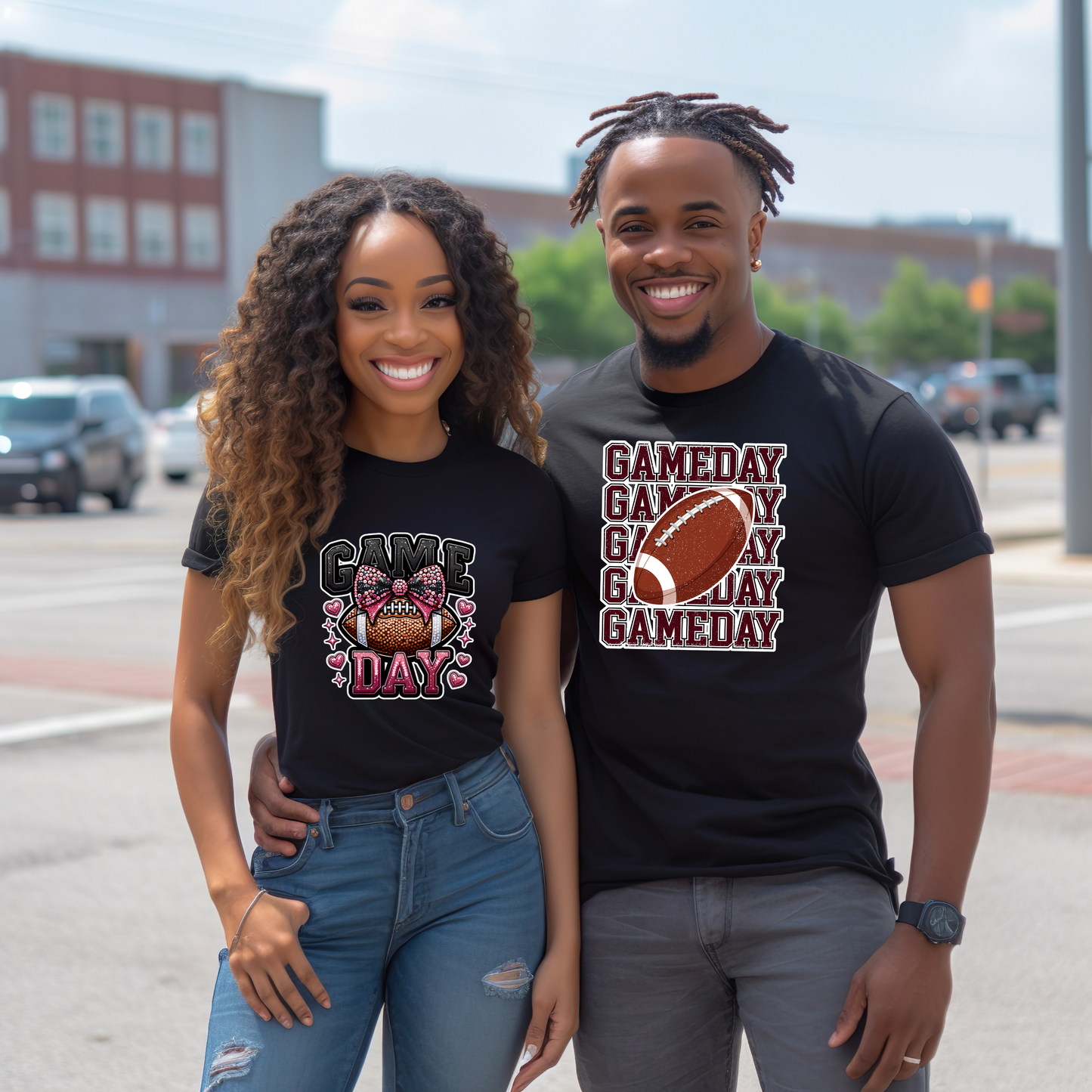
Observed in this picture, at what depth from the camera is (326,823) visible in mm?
2334

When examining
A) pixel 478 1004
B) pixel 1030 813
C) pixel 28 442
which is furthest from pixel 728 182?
pixel 28 442

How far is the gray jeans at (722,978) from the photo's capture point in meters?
2.31

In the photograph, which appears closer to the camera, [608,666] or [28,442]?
[608,666]

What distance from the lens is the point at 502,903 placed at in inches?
92.5

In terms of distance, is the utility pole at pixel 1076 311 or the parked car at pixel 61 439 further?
the parked car at pixel 61 439

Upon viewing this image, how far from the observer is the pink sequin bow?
2.38 metres

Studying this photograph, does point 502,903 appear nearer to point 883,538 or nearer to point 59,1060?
point 883,538

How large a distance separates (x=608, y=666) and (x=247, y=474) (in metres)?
0.68

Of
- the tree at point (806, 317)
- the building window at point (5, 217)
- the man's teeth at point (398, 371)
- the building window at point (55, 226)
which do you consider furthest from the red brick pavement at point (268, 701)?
the tree at point (806, 317)

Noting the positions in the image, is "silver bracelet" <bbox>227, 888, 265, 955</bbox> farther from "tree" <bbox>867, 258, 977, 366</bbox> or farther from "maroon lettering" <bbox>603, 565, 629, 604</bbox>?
"tree" <bbox>867, 258, 977, 366</bbox>

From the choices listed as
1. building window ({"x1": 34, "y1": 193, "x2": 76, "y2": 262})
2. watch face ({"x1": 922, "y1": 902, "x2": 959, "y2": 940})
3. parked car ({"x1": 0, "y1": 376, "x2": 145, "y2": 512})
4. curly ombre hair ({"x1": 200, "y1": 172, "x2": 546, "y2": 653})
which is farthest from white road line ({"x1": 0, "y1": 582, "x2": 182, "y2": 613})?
building window ({"x1": 34, "y1": 193, "x2": 76, "y2": 262})

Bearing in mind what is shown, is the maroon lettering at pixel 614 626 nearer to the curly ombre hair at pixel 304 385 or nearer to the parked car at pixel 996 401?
the curly ombre hair at pixel 304 385

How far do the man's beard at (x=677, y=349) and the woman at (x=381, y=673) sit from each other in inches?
11.8

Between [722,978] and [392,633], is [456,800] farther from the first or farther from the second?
[722,978]
